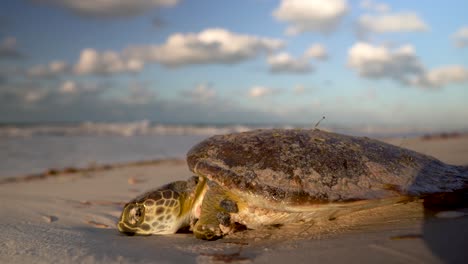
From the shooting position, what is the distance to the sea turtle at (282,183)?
9.11 feet

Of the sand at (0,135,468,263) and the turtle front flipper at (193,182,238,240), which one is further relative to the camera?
the turtle front flipper at (193,182,238,240)

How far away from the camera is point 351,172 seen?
9.52 ft

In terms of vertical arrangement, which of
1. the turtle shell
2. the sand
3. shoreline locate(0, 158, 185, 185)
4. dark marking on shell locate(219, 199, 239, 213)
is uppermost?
the turtle shell

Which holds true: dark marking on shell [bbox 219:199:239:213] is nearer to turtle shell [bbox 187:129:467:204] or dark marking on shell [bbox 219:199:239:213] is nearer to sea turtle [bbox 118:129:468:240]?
sea turtle [bbox 118:129:468:240]

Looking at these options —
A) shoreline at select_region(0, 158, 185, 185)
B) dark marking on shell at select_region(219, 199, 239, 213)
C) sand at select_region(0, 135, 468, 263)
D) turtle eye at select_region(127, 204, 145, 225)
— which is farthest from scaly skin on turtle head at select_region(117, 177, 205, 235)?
shoreline at select_region(0, 158, 185, 185)

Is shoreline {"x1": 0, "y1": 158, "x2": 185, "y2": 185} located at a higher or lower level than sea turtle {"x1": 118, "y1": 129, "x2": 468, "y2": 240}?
lower

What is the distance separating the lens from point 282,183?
281 centimetres

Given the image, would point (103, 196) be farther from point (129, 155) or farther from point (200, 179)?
point (129, 155)

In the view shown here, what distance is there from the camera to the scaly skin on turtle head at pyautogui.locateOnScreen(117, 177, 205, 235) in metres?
3.16

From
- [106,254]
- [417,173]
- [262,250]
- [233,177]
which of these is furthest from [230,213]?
[417,173]

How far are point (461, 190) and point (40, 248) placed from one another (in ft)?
10.8

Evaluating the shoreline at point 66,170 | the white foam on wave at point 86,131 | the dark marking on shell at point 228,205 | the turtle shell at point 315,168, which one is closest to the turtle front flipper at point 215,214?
the dark marking on shell at point 228,205

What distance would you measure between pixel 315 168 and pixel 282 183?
32 cm

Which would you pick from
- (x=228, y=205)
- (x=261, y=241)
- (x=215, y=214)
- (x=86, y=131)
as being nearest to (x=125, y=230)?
(x=215, y=214)
